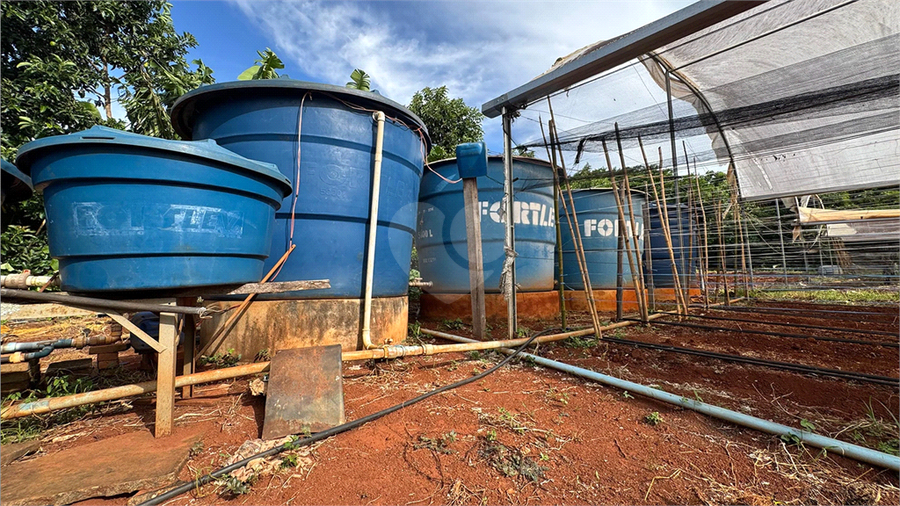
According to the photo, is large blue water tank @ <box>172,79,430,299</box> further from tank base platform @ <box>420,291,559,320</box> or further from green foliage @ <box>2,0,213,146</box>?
green foliage @ <box>2,0,213,146</box>

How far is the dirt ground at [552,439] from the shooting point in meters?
1.16

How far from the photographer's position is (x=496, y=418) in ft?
5.49

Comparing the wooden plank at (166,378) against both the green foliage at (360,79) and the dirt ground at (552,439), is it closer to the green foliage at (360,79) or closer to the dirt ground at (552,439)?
the dirt ground at (552,439)

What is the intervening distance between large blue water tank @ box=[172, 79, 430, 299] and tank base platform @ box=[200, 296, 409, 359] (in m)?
0.08

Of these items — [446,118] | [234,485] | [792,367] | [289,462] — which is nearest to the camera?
[234,485]

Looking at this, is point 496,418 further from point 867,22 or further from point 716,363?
point 867,22

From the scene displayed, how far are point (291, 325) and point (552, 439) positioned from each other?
1.90 meters

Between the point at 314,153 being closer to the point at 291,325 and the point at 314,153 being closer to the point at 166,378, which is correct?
the point at 291,325

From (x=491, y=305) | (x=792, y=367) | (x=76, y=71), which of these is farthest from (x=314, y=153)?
(x=76, y=71)

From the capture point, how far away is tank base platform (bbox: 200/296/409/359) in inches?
96.1

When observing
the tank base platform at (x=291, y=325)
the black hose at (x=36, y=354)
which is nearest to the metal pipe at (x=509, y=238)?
the tank base platform at (x=291, y=325)

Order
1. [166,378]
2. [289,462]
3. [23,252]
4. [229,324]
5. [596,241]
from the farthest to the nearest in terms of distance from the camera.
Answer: [596,241]
[23,252]
[229,324]
[166,378]
[289,462]

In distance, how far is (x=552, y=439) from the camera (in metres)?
1.49

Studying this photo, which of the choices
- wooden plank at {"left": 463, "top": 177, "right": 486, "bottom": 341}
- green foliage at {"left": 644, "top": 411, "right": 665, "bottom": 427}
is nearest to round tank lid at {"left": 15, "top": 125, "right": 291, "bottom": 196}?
wooden plank at {"left": 463, "top": 177, "right": 486, "bottom": 341}
